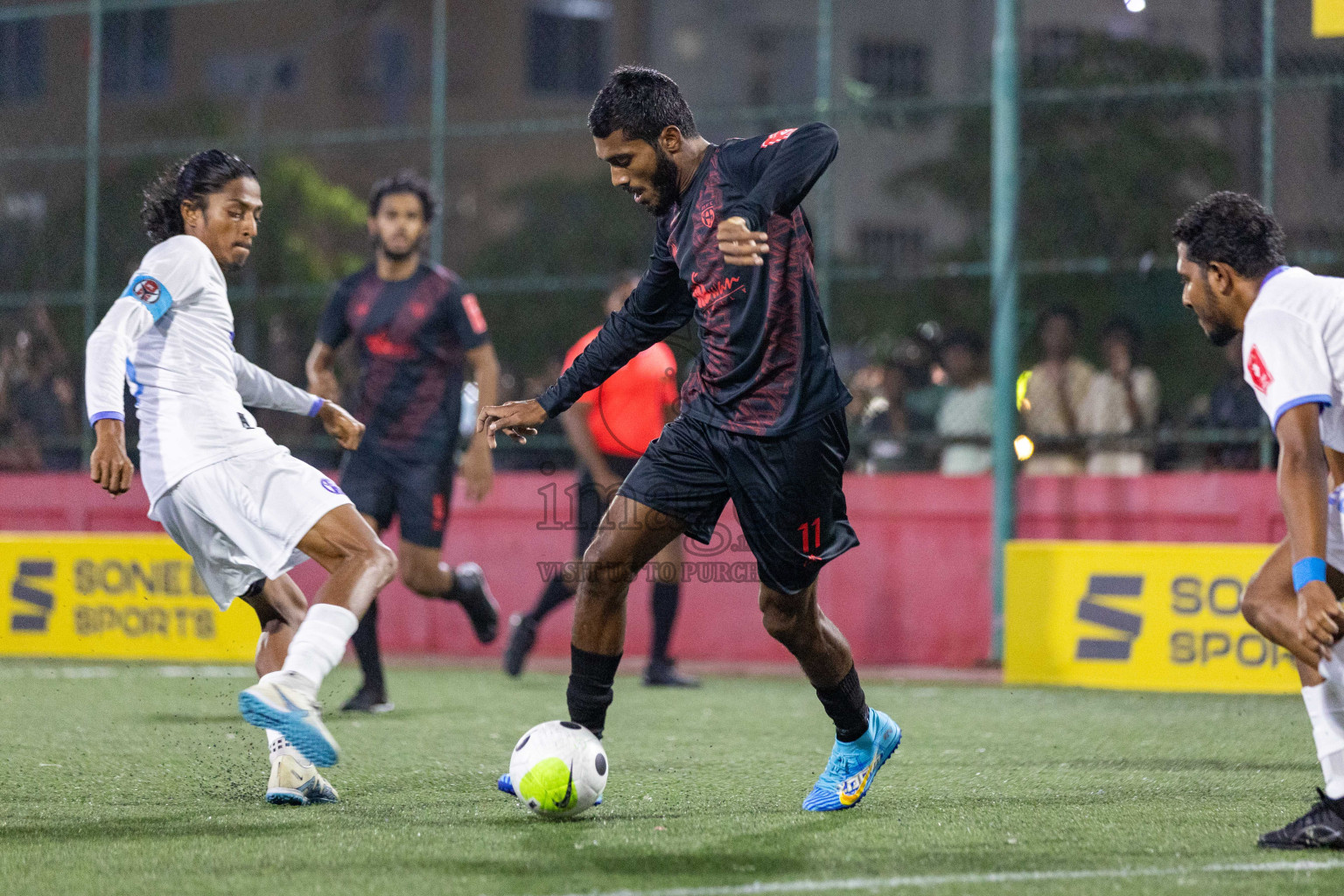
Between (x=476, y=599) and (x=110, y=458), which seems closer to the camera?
(x=110, y=458)

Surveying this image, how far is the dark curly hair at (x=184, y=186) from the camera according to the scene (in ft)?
17.8

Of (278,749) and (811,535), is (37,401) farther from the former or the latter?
(811,535)

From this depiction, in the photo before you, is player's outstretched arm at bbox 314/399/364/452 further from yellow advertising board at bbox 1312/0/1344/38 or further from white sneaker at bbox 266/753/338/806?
yellow advertising board at bbox 1312/0/1344/38

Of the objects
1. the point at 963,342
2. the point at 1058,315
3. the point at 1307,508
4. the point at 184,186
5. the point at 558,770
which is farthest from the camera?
the point at 963,342

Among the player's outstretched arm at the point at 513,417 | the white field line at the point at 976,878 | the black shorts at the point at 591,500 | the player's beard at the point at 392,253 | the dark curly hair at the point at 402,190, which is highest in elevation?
the dark curly hair at the point at 402,190

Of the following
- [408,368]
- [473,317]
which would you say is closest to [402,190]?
[473,317]

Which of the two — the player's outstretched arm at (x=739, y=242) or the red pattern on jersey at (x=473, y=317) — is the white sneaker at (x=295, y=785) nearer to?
the player's outstretched arm at (x=739, y=242)

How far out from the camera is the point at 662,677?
30.6 ft

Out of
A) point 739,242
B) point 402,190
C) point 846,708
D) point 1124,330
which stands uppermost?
point 402,190

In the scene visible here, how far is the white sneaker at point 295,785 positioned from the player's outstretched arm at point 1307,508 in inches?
113

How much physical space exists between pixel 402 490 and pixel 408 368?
597 mm

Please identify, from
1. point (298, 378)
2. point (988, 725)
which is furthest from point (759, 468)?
point (298, 378)

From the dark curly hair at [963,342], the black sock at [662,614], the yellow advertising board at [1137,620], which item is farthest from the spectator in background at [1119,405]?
the black sock at [662,614]

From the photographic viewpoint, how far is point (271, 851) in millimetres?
4422
